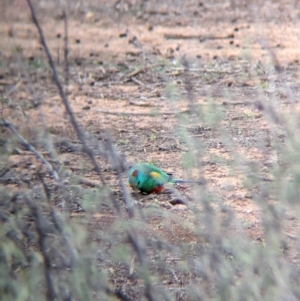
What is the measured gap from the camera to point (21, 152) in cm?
405

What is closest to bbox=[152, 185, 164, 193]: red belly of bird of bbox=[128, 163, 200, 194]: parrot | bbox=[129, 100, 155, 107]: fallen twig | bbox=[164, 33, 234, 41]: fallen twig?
bbox=[128, 163, 200, 194]: parrot

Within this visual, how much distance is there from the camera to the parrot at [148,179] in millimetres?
3836

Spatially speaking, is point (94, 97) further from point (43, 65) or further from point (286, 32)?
point (286, 32)

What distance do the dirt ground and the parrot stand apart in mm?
68

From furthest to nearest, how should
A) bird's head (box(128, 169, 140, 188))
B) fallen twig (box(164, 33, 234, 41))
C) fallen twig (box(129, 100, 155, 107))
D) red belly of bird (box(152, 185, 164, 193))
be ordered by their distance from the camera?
fallen twig (box(164, 33, 234, 41)) → fallen twig (box(129, 100, 155, 107)) → red belly of bird (box(152, 185, 164, 193)) → bird's head (box(128, 169, 140, 188))

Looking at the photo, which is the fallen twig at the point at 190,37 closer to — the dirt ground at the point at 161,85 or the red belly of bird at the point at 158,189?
the dirt ground at the point at 161,85

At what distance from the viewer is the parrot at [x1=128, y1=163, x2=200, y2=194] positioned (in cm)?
384

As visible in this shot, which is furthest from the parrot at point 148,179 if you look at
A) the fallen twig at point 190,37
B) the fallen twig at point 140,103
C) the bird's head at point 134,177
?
the fallen twig at point 190,37

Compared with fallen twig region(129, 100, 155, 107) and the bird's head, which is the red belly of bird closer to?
the bird's head

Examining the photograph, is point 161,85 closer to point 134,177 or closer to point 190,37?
point 190,37

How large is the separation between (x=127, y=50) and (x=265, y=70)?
1641 mm

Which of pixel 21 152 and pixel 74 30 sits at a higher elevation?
pixel 74 30

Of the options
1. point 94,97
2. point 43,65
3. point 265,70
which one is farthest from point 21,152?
point 265,70

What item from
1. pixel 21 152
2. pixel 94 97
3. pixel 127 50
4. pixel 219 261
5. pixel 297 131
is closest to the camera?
pixel 219 261
